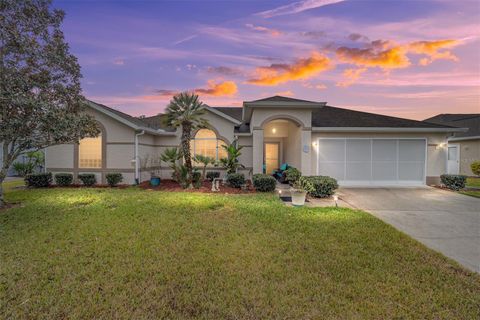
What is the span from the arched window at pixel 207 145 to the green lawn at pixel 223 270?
8.60m

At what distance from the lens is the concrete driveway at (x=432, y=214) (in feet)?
16.6

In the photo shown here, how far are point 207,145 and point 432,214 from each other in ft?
40.6

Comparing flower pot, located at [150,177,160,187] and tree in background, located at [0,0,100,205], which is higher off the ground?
tree in background, located at [0,0,100,205]

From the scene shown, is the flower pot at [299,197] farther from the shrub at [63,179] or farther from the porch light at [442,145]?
the shrub at [63,179]

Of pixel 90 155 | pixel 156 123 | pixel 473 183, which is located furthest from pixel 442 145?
pixel 90 155

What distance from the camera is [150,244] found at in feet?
16.3

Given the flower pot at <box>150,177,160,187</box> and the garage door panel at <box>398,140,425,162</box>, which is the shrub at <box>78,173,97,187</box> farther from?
the garage door panel at <box>398,140,425,162</box>

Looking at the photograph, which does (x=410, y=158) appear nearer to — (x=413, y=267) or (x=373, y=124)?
(x=373, y=124)

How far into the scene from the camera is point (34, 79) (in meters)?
8.33

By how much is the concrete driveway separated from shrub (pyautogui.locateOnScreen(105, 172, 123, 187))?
41.1 ft

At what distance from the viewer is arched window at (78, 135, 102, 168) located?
13.4 metres

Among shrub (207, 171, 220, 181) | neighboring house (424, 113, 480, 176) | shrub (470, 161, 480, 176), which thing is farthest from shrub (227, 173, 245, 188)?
neighboring house (424, 113, 480, 176)

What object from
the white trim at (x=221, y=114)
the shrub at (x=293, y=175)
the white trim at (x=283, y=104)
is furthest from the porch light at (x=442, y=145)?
the white trim at (x=221, y=114)

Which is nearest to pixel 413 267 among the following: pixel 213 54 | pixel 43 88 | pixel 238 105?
pixel 43 88
